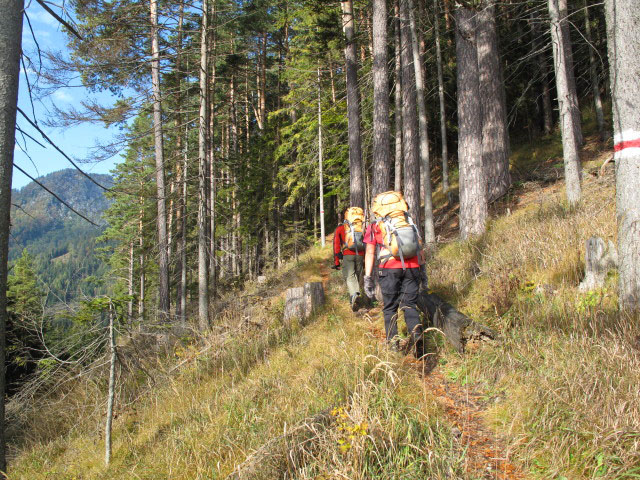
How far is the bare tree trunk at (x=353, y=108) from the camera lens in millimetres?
10312

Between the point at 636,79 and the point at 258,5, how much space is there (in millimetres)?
14184

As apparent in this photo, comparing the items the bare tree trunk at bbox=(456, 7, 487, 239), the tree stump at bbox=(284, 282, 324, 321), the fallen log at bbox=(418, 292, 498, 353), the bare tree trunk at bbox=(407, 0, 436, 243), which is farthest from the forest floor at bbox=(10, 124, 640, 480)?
the bare tree trunk at bbox=(407, 0, 436, 243)

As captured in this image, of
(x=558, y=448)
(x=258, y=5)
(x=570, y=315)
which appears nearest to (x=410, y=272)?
(x=570, y=315)

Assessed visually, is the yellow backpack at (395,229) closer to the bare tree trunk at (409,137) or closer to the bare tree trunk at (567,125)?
the bare tree trunk at (567,125)

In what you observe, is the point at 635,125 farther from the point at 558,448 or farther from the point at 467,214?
the point at 467,214

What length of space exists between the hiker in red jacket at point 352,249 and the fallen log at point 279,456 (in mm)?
4199

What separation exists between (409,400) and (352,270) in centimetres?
403

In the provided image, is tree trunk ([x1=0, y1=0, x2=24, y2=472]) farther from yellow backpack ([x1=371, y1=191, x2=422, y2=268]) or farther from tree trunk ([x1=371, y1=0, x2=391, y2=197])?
tree trunk ([x1=371, y1=0, x2=391, y2=197])

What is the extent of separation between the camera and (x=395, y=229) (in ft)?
14.3

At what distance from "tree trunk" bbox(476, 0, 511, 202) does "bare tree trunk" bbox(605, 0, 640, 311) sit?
27.9ft

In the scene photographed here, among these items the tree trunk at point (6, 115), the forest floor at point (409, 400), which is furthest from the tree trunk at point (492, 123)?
the tree trunk at point (6, 115)

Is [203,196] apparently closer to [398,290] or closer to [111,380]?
[111,380]

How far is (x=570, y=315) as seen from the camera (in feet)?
12.6

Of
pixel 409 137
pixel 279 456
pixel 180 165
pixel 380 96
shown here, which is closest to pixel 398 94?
pixel 409 137
